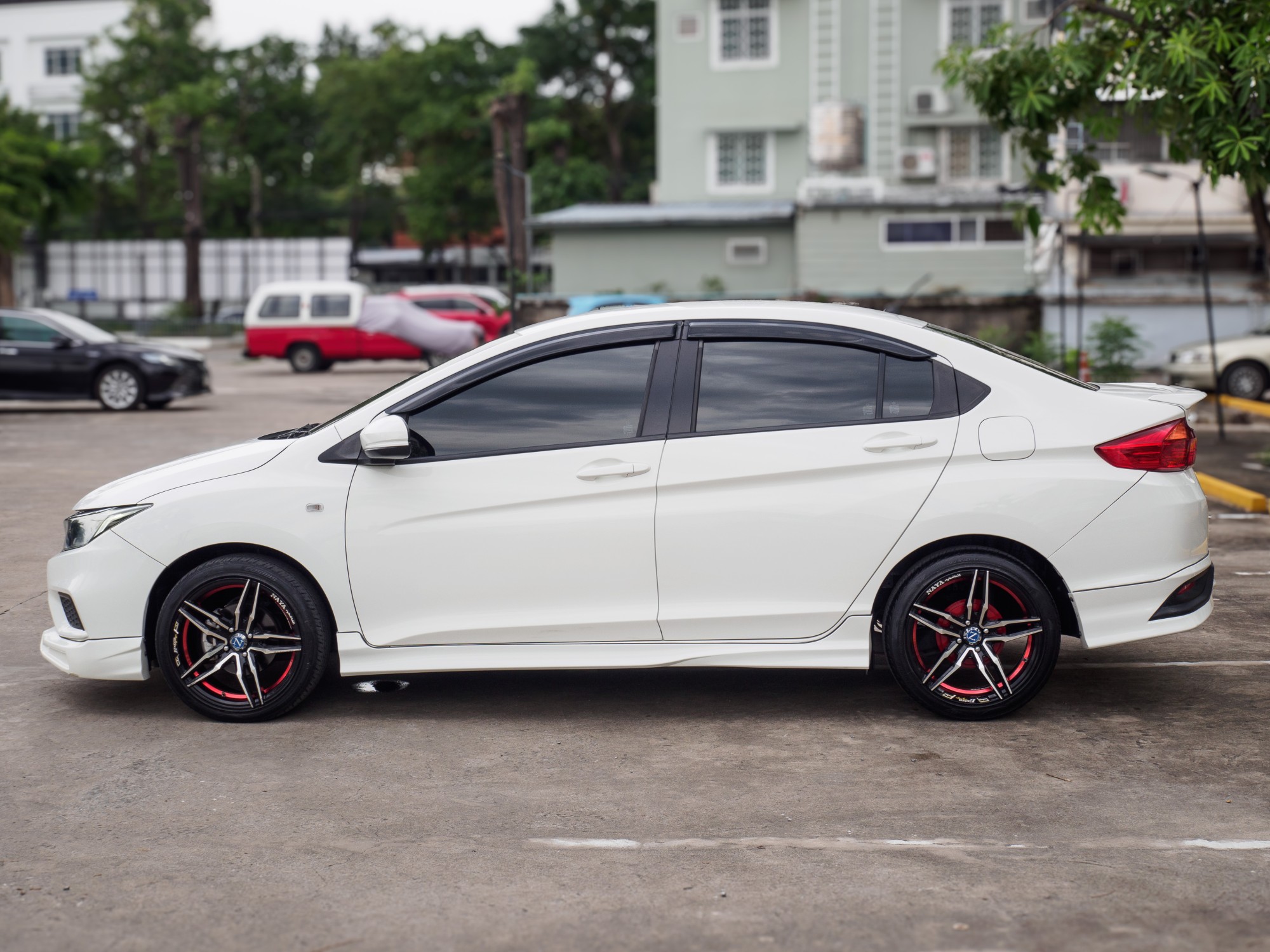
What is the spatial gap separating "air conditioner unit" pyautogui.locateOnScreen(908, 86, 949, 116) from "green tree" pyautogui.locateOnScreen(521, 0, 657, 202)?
21.2 meters

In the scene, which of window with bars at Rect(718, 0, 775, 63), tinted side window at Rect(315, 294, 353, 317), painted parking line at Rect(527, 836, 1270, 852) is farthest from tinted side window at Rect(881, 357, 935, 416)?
window with bars at Rect(718, 0, 775, 63)

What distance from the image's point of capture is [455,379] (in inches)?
229

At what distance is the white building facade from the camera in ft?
240

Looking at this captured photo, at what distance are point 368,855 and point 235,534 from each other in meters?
1.80

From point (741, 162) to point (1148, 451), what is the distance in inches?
1311

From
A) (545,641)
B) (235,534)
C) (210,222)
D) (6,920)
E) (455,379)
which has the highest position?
(210,222)

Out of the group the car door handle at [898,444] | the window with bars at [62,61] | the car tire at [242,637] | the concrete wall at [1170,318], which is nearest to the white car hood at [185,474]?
the car tire at [242,637]

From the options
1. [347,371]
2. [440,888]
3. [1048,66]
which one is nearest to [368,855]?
[440,888]

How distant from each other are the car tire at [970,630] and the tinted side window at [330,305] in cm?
2780

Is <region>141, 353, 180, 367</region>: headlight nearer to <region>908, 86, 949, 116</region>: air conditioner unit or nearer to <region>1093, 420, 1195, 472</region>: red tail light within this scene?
<region>1093, 420, 1195, 472</region>: red tail light

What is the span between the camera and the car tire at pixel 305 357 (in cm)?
3244

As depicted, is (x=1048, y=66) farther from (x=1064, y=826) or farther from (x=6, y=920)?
(x=6, y=920)

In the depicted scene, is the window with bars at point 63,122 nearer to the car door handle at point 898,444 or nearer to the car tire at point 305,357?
the car tire at point 305,357

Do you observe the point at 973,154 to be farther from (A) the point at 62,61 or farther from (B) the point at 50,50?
(B) the point at 50,50
